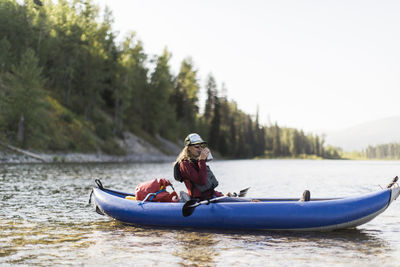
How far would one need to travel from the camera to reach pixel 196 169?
8852 millimetres

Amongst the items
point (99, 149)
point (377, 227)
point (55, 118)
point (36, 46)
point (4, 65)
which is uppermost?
point (36, 46)

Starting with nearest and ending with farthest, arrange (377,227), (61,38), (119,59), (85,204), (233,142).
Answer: (377,227) → (85,204) → (61,38) → (119,59) → (233,142)

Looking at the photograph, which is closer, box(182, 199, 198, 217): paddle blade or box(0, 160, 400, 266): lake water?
box(0, 160, 400, 266): lake water

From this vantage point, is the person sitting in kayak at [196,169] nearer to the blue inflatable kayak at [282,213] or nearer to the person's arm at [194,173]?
the person's arm at [194,173]

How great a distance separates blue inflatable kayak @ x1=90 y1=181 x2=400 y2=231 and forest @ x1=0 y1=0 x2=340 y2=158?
31018 mm

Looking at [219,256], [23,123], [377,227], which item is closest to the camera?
[219,256]

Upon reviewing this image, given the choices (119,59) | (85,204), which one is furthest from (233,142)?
(85,204)

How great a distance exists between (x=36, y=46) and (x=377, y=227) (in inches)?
1997

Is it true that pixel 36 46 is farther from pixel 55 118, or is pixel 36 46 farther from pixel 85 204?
pixel 85 204

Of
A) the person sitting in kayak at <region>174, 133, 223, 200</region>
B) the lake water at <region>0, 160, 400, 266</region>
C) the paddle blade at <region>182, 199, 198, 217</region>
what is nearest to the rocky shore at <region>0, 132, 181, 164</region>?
the lake water at <region>0, 160, 400, 266</region>

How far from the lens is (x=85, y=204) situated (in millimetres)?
12914

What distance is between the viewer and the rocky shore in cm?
3581

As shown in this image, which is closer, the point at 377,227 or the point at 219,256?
the point at 219,256

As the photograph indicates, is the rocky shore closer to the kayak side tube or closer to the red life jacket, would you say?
the red life jacket
